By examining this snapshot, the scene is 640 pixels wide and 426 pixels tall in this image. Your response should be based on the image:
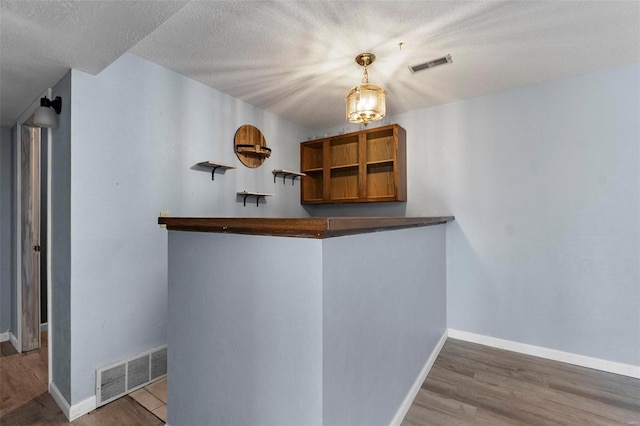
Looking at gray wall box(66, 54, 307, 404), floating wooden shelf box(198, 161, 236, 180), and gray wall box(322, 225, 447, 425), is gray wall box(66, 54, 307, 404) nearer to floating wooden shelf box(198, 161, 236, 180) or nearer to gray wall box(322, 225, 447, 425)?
floating wooden shelf box(198, 161, 236, 180)

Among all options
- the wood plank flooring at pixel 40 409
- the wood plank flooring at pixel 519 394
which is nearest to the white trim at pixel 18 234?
the wood plank flooring at pixel 40 409

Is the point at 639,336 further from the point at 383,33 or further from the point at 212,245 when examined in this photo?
the point at 212,245

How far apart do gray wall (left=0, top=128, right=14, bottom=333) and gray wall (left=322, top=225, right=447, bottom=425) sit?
3.49 m

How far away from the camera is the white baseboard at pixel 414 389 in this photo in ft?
5.15

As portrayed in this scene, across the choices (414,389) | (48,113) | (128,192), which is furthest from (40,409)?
(414,389)

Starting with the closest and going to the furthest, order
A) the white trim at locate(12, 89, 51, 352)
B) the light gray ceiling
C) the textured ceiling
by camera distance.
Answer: the textured ceiling
the light gray ceiling
the white trim at locate(12, 89, 51, 352)

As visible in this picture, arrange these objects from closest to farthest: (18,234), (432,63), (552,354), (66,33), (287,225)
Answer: (287,225) → (66,33) → (432,63) → (552,354) → (18,234)

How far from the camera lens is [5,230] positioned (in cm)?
279

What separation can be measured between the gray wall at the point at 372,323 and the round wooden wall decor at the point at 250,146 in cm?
172

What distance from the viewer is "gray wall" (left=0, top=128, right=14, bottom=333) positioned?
2768 millimetres

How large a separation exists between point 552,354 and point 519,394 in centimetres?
75

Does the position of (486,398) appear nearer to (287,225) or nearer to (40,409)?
(287,225)

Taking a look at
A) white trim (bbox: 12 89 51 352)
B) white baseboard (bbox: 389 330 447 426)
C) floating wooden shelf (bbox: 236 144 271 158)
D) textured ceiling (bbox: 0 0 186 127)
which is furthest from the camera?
floating wooden shelf (bbox: 236 144 271 158)

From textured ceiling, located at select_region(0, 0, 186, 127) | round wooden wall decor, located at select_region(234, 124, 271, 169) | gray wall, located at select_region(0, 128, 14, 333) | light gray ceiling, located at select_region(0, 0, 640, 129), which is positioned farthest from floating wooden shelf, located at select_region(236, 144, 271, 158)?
gray wall, located at select_region(0, 128, 14, 333)
